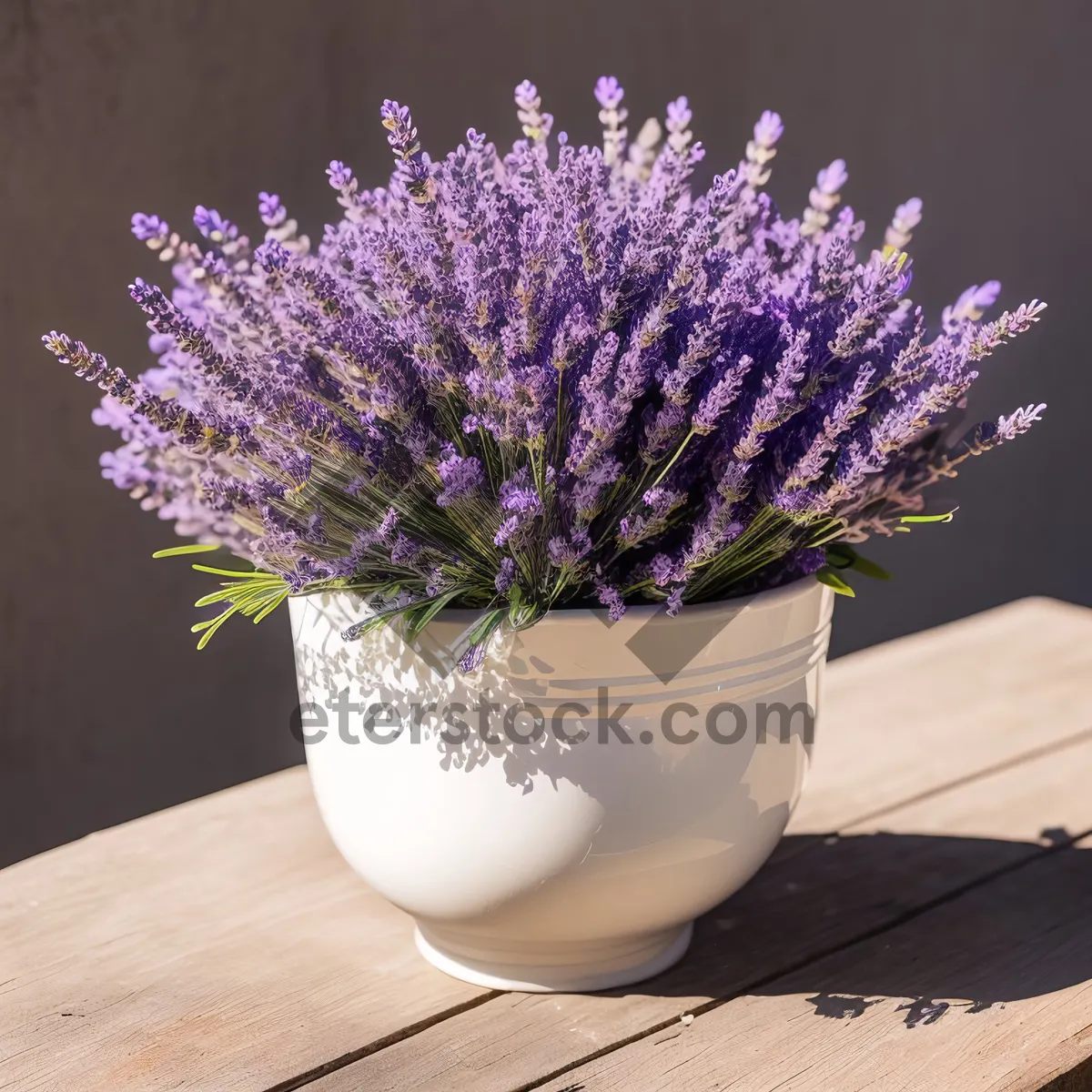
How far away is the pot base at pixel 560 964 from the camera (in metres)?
0.71

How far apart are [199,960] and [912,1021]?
1.34 feet

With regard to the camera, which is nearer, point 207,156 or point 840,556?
point 840,556

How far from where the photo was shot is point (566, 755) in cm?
62

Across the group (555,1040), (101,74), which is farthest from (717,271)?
(101,74)

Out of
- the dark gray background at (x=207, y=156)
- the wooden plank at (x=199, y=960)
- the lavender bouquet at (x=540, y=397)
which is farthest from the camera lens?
the dark gray background at (x=207, y=156)

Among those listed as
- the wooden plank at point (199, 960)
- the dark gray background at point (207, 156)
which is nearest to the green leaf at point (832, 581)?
the wooden plank at point (199, 960)

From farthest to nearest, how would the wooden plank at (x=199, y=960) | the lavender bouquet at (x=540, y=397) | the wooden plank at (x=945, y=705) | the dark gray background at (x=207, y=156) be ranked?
the dark gray background at (x=207, y=156) < the wooden plank at (x=945, y=705) < the wooden plank at (x=199, y=960) < the lavender bouquet at (x=540, y=397)

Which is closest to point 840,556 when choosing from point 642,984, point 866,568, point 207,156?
point 866,568

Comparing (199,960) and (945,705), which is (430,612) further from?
(945,705)

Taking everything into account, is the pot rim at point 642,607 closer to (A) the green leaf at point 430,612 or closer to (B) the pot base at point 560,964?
(A) the green leaf at point 430,612

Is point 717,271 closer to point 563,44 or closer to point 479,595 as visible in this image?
point 479,595

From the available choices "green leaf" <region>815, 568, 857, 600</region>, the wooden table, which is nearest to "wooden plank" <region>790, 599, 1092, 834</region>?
the wooden table

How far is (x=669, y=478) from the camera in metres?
0.61

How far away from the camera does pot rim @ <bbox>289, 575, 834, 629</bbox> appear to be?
597 mm
